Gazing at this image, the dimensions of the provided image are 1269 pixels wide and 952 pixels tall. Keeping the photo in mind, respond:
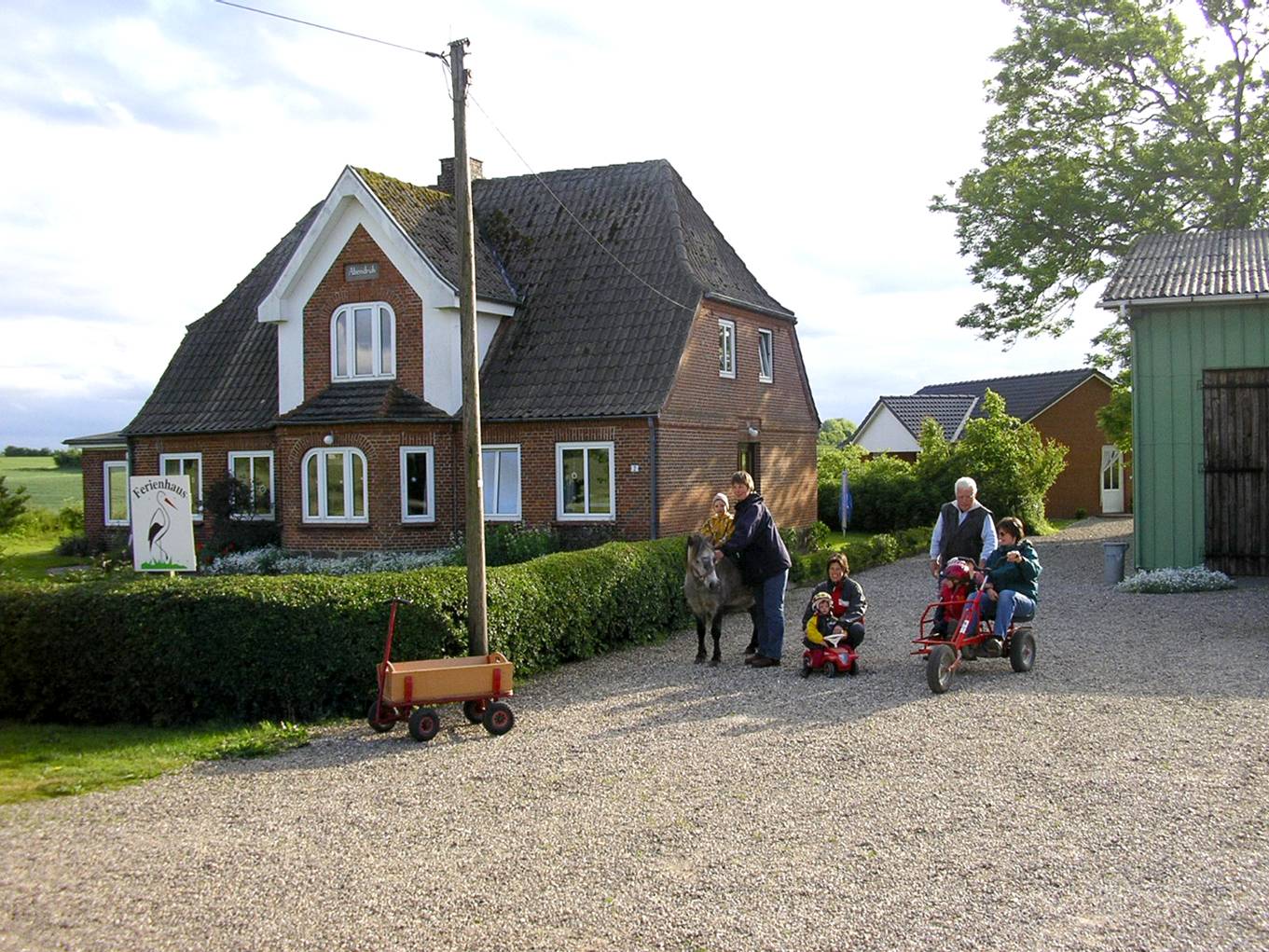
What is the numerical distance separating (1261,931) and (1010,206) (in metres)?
27.1

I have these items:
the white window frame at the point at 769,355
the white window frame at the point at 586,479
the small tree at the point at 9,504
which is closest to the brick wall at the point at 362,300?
the white window frame at the point at 586,479

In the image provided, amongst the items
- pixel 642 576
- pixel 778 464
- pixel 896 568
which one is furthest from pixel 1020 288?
pixel 642 576

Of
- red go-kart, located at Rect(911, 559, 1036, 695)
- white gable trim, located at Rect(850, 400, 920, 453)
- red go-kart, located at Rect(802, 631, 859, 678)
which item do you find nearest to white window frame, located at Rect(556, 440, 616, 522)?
red go-kart, located at Rect(802, 631, 859, 678)

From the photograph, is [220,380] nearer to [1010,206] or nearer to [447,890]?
[1010,206]

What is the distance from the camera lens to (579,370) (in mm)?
22906

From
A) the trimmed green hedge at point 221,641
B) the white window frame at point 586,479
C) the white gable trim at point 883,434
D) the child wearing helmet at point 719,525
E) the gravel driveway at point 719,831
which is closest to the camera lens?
the gravel driveway at point 719,831

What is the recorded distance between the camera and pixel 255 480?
26.3m

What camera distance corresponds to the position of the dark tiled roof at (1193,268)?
17516 millimetres

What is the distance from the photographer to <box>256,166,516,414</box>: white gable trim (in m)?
23.4

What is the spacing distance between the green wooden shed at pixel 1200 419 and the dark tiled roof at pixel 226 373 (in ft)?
57.9

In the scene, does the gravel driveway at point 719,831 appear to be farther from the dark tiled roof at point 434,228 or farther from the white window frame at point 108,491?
the white window frame at point 108,491

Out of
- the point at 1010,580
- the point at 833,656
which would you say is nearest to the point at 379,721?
the point at 833,656

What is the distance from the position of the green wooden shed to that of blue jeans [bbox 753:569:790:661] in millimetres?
8584

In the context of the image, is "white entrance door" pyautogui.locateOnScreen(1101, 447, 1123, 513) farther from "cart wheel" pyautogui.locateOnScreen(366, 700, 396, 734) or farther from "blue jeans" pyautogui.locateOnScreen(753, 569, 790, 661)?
"cart wheel" pyautogui.locateOnScreen(366, 700, 396, 734)
